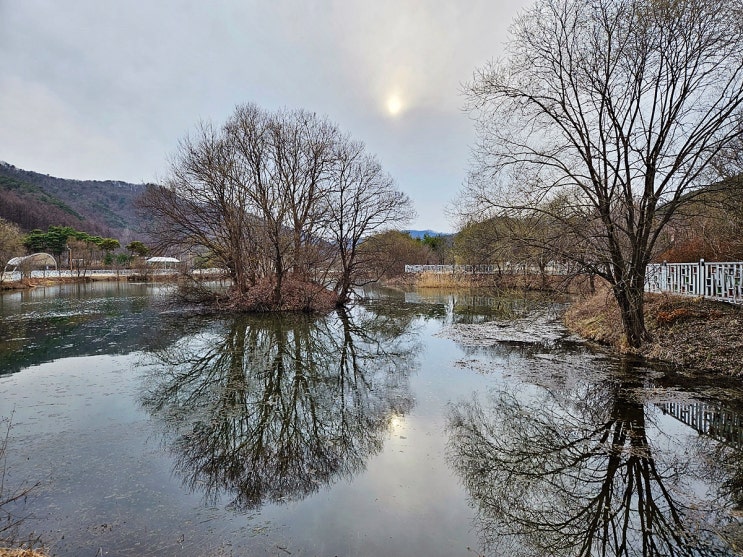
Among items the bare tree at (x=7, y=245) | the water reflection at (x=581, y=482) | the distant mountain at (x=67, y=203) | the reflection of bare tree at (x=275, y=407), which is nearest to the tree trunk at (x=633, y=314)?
the water reflection at (x=581, y=482)

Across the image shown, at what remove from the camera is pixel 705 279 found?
10.5 m

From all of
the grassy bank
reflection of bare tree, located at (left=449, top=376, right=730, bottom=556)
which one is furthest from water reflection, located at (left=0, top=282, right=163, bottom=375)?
the grassy bank

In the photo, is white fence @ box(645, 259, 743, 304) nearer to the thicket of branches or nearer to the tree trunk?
the tree trunk

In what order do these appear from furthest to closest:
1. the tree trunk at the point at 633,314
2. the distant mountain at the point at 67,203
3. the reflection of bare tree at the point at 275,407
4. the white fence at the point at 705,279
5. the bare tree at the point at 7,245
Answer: the distant mountain at the point at 67,203 → the bare tree at the point at 7,245 → the white fence at the point at 705,279 → the tree trunk at the point at 633,314 → the reflection of bare tree at the point at 275,407

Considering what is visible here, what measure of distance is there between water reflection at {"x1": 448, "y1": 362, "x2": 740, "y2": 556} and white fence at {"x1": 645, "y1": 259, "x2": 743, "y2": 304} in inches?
226

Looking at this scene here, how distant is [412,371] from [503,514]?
4979mm

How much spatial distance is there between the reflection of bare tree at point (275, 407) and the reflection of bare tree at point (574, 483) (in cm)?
137

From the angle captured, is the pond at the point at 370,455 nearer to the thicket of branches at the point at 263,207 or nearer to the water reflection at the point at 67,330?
the water reflection at the point at 67,330

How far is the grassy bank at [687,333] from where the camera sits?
782 cm

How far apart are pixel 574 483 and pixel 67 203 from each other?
4293 inches

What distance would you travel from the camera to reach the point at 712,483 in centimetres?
407

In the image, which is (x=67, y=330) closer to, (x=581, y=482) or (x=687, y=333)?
(x=581, y=482)

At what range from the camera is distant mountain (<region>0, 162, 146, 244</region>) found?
6597 centimetres

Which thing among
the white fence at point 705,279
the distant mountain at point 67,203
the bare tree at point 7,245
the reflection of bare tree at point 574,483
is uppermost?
the distant mountain at point 67,203
